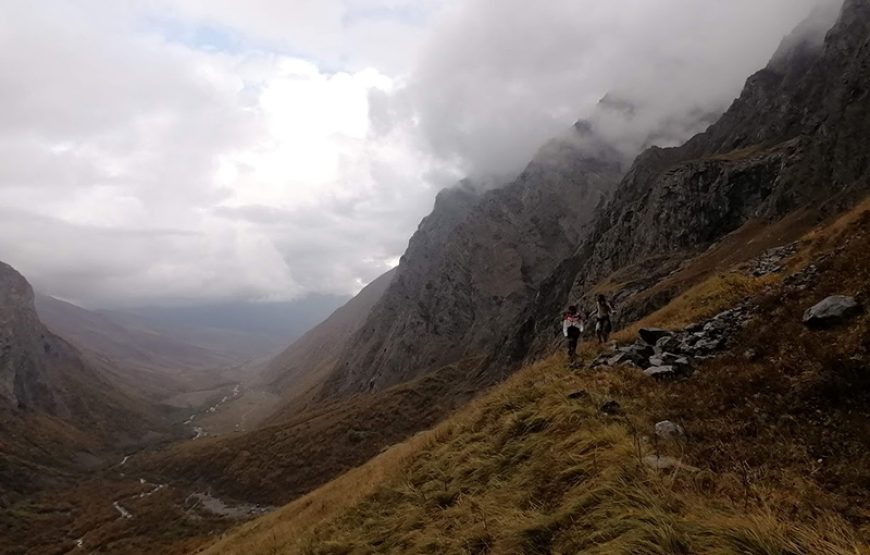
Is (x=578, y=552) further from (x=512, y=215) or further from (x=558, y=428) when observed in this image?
(x=512, y=215)

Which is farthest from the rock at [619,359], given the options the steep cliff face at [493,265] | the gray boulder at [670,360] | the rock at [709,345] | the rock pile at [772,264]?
the steep cliff face at [493,265]

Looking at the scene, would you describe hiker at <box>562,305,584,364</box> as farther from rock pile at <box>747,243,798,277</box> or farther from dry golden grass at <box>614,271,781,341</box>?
rock pile at <box>747,243,798,277</box>

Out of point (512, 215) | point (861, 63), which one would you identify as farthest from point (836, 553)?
point (512, 215)

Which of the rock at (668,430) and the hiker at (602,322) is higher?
the hiker at (602,322)

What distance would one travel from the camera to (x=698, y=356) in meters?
13.9

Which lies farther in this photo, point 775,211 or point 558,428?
point 775,211

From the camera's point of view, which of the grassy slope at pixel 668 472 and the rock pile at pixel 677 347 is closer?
the grassy slope at pixel 668 472

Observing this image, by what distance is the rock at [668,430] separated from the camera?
33.7 feet

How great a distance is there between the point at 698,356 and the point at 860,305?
11.6 feet

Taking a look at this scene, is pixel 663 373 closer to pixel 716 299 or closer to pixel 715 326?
pixel 715 326

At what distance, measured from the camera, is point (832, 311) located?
12.0 meters

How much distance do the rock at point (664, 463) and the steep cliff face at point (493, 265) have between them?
483 ft

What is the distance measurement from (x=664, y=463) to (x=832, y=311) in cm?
640

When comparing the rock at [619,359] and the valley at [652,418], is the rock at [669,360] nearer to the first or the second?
the valley at [652,418]
